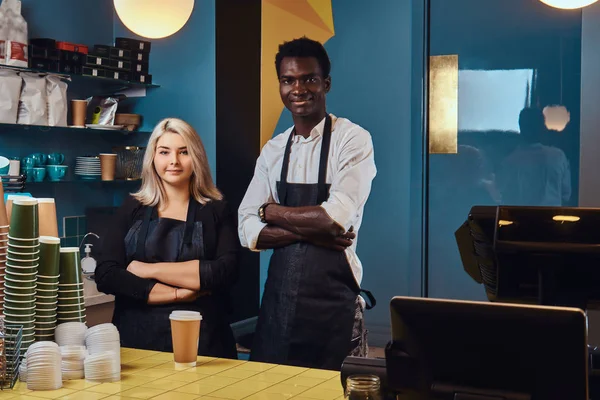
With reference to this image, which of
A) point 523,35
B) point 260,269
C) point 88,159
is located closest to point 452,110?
point 523,35

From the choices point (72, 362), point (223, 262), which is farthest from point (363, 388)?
point (223, 262)

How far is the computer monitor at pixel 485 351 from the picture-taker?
1199 millimetres

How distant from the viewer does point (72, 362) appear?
1.90m

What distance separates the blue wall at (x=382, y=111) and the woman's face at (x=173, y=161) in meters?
2.12

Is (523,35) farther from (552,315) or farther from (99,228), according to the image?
(552,315)

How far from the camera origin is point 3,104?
4.38 meters

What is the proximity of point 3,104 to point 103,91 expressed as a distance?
3.40ft

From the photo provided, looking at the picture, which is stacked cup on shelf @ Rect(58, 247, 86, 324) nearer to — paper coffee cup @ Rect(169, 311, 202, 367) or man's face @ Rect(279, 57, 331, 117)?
paper coffee cup @ Rect(169, 311, 202, 367)

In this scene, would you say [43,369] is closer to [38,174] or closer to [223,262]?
[223,262]

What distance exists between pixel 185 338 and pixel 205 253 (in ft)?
3.67

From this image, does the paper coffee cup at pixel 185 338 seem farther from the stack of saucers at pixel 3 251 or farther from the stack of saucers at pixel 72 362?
the stack of saucers at pixel 3 251

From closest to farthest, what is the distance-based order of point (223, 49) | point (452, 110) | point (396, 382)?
point (396, 382) < point (452, 110) < point (223, 49)

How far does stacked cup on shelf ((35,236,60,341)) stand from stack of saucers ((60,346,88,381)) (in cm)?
14

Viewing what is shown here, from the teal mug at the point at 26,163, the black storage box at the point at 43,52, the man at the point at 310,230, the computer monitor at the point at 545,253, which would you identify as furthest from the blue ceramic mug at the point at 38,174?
the computer monitor at the point at 545,253
